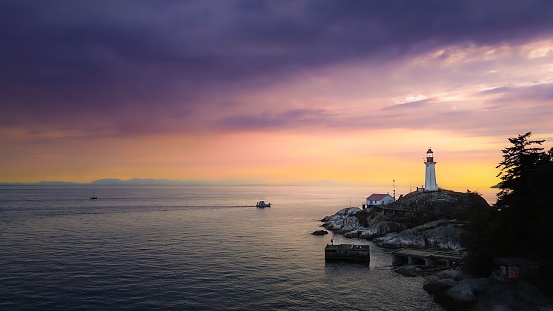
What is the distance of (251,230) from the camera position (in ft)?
382

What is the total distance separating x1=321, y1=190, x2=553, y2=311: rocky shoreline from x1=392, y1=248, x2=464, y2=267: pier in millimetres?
4410

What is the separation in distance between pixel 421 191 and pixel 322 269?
76.4 metres

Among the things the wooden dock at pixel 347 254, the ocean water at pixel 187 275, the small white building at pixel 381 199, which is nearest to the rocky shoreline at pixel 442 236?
the ocean water at pixel 187 275

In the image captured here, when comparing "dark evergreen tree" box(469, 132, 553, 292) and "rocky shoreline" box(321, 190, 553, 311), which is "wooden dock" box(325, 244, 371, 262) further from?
"dark evergreen tree" box(469, 132, 553, 292)

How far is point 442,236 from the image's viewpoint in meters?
86.2

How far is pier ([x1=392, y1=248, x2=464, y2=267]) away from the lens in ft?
226

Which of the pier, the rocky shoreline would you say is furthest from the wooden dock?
the rocky shoreline

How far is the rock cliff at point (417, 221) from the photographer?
86750mm

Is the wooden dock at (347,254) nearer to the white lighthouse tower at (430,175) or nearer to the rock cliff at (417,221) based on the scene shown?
the rock cliff at (417,221)

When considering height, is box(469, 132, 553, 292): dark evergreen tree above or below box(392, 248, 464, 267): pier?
above

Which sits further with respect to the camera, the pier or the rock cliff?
the rock cliff

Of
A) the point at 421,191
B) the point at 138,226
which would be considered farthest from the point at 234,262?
the point at 421,191

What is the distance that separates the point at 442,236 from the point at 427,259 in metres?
18.2

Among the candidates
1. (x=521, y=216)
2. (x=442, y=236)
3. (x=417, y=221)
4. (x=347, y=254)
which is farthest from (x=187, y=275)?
(x=417, y=221)
